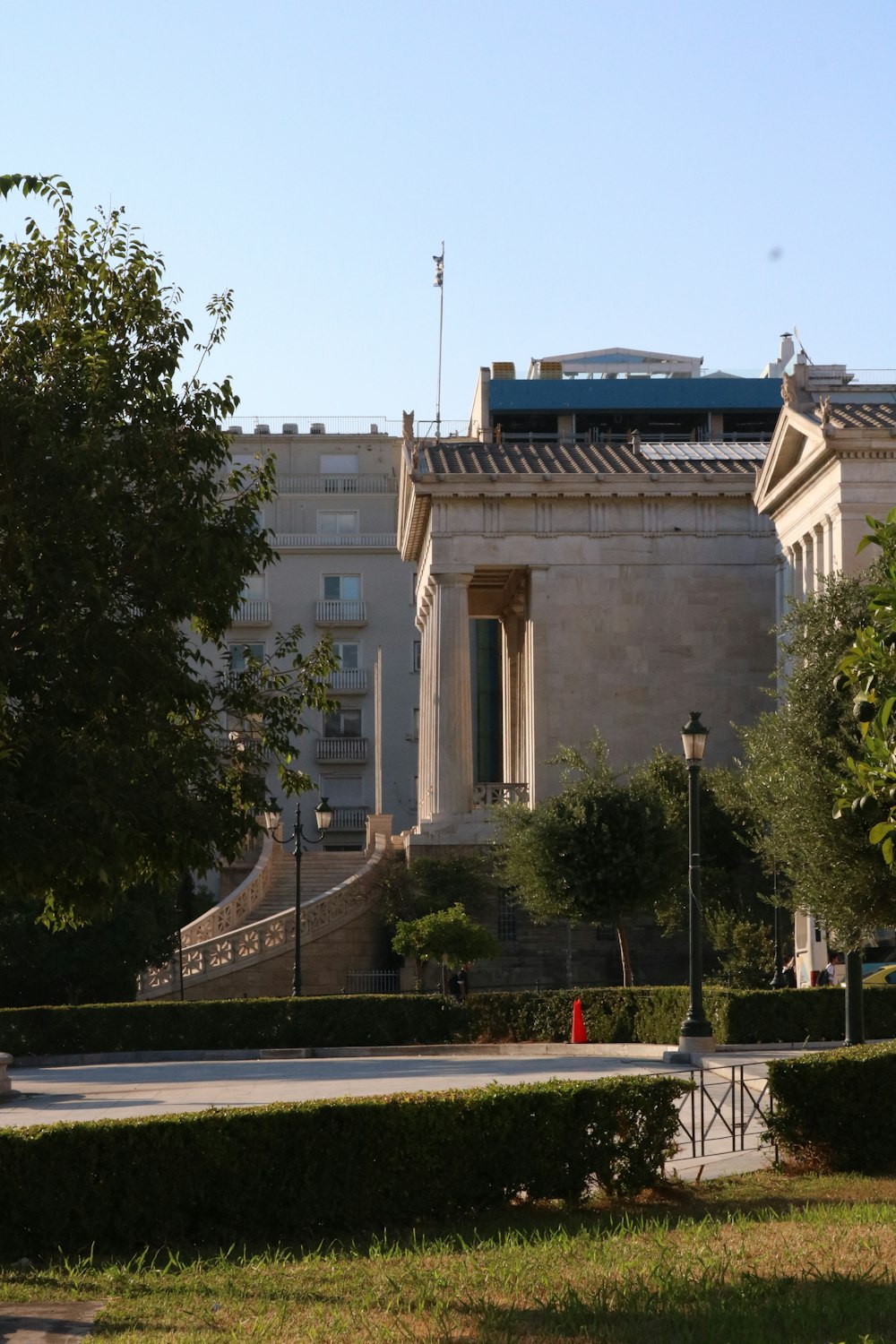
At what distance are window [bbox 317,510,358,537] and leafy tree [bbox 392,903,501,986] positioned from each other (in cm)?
3940

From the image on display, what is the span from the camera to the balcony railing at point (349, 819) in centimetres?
7000

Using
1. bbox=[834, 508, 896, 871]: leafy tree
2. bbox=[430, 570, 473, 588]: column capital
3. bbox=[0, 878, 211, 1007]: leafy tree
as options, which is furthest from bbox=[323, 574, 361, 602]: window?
bbox=[834, 508, 896, 871]: leafy tree

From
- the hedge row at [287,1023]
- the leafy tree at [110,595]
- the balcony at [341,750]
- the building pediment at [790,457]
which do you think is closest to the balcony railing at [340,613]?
the balcony at [341,750]

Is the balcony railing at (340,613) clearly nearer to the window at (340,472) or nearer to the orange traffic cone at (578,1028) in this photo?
the window at (340,472)

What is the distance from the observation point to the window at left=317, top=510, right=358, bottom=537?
244 feet

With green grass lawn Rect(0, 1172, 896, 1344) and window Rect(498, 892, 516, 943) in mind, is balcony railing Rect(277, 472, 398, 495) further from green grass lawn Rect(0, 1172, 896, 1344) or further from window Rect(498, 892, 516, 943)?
green grass lawn Rect(0, 1172, 896, 1344)

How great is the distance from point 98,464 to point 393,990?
1346 inches

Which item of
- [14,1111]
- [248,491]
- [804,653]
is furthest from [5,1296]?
[804,653]

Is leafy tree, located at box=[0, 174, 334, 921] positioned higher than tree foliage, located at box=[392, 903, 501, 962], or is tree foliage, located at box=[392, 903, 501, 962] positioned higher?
leafy tree, located at box=[0, 174, 334, 921]

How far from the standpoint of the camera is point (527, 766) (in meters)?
51.3

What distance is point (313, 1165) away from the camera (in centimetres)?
1209

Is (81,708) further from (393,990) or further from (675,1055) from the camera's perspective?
(393,990)

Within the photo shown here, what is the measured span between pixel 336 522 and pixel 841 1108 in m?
62.0

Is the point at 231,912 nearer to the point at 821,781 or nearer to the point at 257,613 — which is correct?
the point at 257,613
